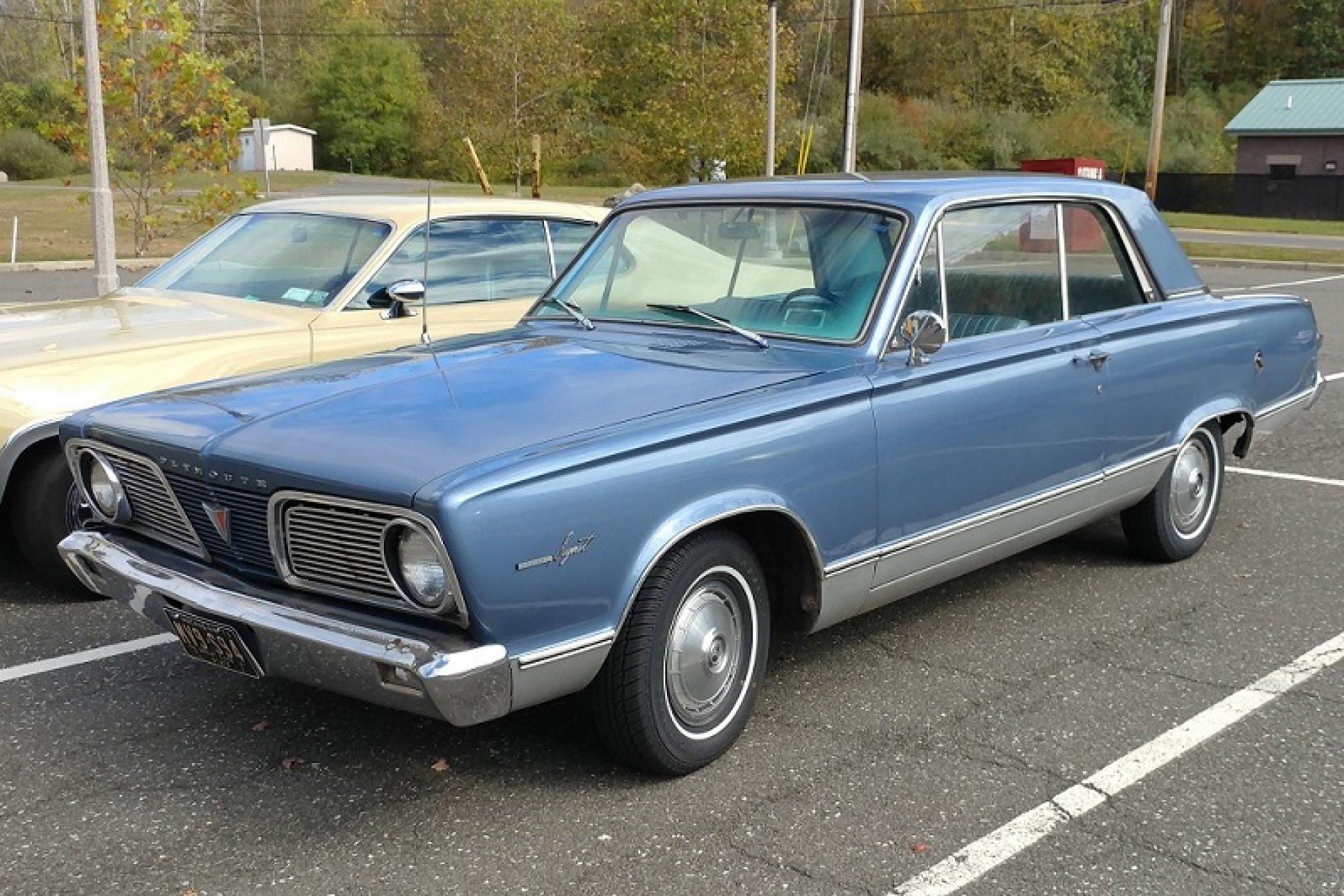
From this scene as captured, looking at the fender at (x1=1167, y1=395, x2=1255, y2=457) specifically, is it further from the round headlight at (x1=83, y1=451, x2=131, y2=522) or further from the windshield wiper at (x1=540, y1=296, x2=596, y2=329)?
the round headlight at (x1=83, y1=451, x2=131, y2=522)

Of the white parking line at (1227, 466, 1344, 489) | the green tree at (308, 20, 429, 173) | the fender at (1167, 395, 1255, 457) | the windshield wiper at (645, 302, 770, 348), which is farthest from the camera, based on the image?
the green tree at (308, 20, 429, 173)

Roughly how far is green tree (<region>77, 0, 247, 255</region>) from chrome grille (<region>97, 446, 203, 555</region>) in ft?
49.4

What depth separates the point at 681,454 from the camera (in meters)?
3.43

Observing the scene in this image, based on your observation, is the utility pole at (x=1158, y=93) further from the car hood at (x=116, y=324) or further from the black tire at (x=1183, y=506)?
the car hood at (x=116, y=324)

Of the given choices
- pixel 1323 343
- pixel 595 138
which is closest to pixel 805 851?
pixel 1323 343

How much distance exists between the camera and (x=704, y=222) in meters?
4.78

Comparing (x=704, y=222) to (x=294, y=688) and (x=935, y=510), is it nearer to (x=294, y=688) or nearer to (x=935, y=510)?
(x=935, y=510)

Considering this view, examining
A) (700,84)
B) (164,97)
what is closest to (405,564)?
(164,97)

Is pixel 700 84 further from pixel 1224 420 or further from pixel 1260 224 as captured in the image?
pixel 1224 420

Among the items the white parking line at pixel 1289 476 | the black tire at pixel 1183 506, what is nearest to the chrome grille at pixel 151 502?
the black tire at pixel 1183 506

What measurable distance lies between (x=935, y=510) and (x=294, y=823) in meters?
Result: 2.10

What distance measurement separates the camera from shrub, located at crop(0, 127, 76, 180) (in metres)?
56.3

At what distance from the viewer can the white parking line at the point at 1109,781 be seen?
314cm

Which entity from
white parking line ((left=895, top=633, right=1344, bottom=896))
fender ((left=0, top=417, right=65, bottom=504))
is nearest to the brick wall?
white parking line ((left=895, top=633, right=1344, bottom=896))
